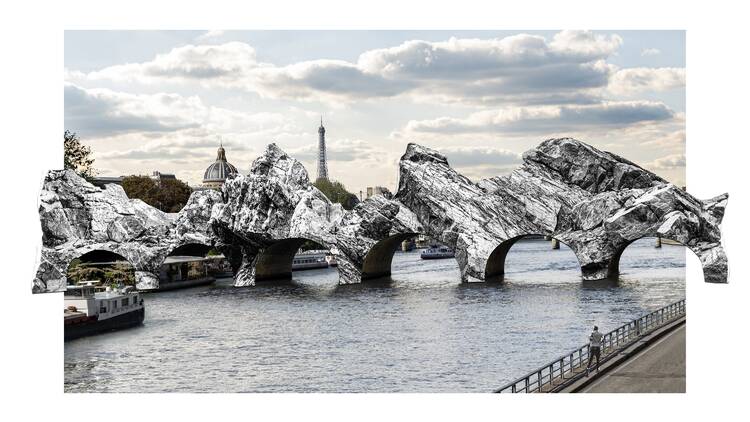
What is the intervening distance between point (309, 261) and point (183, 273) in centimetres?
2610

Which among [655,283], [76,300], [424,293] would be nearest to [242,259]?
[424,293]

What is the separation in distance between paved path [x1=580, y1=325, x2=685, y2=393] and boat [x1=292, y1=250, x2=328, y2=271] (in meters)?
76.7

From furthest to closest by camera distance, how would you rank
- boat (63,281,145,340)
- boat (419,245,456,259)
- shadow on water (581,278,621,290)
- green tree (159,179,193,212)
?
boat (419,245,456,259) → green tree (159,179,193,212) → shadow on water (581,278,621,290) → boat (63,281,145,340)

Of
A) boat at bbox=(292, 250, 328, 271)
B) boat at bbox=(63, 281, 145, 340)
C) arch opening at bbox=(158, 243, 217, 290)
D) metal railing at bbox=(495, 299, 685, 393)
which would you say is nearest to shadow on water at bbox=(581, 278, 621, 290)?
metal railing at bbox=(495, 299, 685, 393)

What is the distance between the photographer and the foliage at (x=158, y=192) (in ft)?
378

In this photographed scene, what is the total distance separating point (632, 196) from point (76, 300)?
34897mm

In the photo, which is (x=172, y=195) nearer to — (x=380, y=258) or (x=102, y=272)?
(x=102, y=272)

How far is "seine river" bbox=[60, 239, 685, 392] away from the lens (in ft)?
129

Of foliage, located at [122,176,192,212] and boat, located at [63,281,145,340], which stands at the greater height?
foliage, located at [122,176,192,212]

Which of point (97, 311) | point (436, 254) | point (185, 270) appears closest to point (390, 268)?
point (185, 270)

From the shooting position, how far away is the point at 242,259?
3191 inches

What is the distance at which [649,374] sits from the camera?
35.2m

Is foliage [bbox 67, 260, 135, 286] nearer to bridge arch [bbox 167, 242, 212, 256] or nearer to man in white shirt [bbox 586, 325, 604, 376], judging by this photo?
bridge arch [bbox 167, 242, 212, 256]

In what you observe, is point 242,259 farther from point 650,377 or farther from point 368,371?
point 650,377
